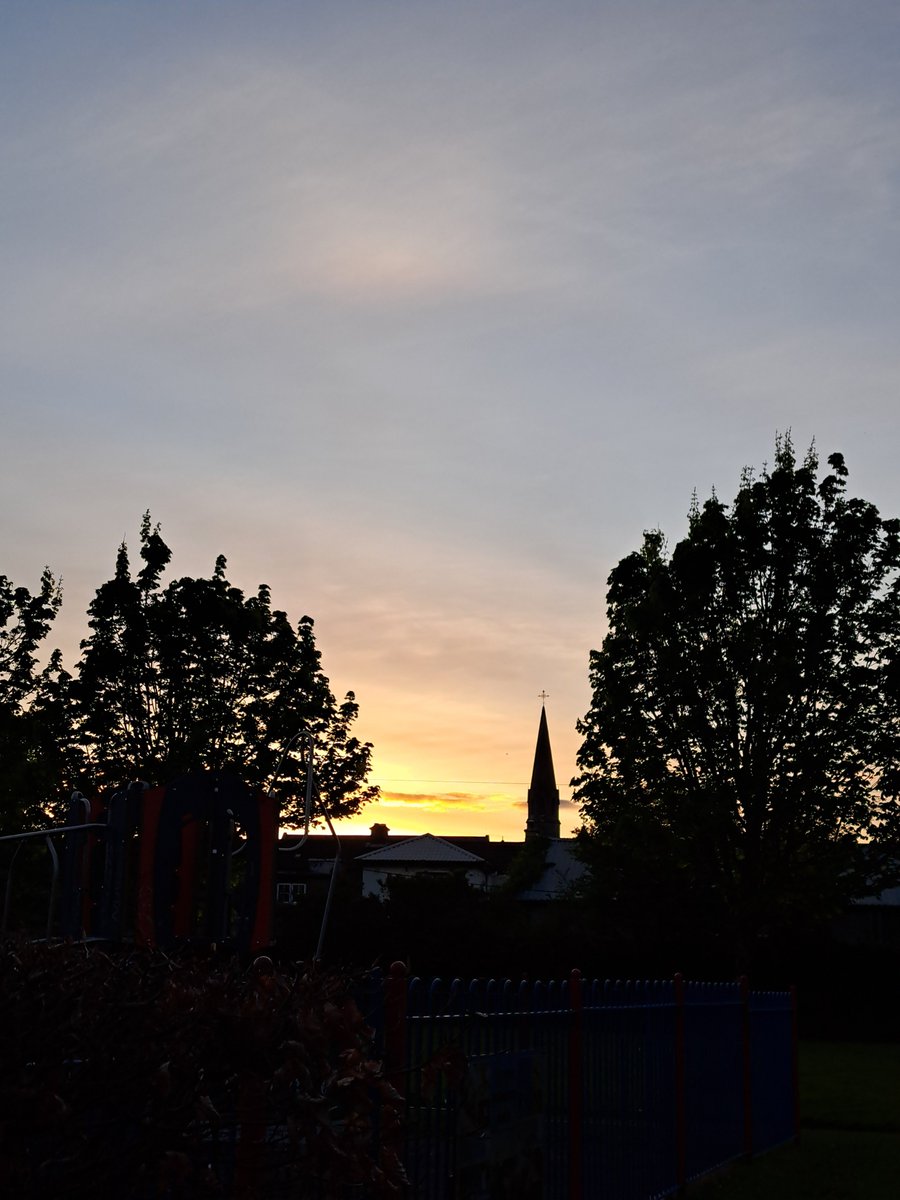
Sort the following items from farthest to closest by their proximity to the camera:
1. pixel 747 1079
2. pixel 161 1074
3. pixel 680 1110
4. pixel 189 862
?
pixel 747 1079 < pixel 680 1110 < pixel 189 862 < pixel 161 1074

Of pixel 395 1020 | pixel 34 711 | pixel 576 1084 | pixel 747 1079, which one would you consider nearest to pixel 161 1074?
pixel 395 1020

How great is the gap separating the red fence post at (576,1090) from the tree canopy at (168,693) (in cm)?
2164

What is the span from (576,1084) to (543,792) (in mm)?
143348

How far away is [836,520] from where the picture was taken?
3444 centimetres

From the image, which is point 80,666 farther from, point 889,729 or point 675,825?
point 889,729

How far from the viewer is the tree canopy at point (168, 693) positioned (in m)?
31.1

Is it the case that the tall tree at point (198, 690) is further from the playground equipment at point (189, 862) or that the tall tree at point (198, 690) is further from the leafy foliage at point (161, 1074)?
the leafy foliage at point (161, 1074)

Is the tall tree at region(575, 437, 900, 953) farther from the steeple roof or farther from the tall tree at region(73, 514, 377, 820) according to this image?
the steeple roof

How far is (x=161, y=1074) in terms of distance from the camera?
12.7 feet

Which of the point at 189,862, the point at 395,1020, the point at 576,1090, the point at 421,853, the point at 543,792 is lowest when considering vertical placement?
the point at 576,1090

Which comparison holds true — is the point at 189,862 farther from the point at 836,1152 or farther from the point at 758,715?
the point at 758,715

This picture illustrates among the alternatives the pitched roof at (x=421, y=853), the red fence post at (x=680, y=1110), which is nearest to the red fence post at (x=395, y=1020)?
the red fence post at (x=680, y=1110)

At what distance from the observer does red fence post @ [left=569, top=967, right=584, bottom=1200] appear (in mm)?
9430

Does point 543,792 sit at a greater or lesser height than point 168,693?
greater
